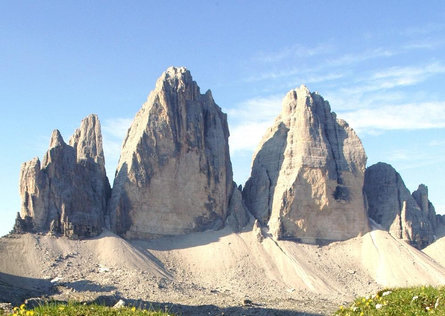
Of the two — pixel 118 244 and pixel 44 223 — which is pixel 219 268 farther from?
pixel 44 223

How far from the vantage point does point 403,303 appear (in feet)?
43.1

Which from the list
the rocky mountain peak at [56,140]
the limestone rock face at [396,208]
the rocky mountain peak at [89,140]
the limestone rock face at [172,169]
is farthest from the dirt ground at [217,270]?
the rocky mountain peak at [89,140]

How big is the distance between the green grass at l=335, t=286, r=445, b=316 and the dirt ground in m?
38.6

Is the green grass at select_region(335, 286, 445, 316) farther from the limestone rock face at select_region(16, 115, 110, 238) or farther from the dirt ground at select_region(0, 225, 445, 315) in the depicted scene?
the limestone rock face at select_region(16, 115, 110, 238)

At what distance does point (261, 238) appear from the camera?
7656 centimetres

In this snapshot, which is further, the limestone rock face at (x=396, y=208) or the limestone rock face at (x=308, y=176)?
the limestone rock face at (x=396, y=208)

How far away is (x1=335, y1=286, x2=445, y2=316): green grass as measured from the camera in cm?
1258

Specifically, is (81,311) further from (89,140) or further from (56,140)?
(89,140)

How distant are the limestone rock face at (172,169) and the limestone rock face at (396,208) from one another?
926 inches

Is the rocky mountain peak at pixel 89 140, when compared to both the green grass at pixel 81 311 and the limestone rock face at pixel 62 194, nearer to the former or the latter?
the limestone rock face at pixel 62 194

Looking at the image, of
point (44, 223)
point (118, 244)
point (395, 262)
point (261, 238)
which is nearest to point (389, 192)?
point (395, 262)

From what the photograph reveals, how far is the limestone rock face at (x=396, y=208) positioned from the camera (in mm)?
86688

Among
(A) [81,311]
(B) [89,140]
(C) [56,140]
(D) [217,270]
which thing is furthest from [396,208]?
(A) [81,311]

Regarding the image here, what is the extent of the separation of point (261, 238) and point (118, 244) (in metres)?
18.3
